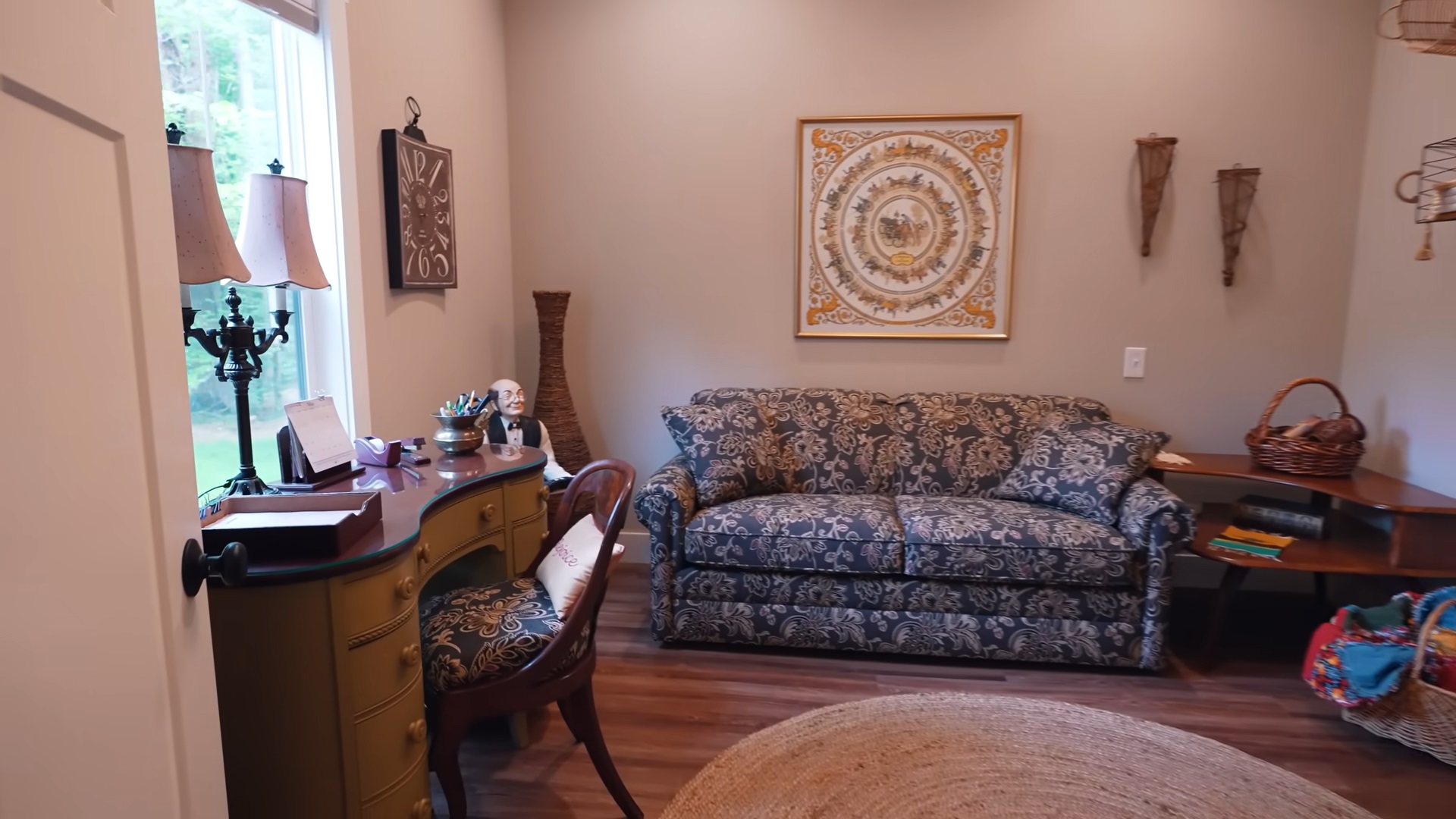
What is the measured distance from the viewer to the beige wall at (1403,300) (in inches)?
108

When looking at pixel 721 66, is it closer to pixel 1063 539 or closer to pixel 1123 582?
pixel 1063 539

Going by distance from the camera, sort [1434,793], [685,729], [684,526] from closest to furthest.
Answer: [1434,793]
[685,729]
[684,526]

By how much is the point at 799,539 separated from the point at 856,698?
55 cm

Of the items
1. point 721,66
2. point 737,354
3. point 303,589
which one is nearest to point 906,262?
point 737,354

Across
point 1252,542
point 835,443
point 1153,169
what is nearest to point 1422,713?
point 1252,542

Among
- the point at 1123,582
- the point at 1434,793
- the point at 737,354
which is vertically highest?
the point at 737,354

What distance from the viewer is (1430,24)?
6.28 feet

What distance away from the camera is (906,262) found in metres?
3.52

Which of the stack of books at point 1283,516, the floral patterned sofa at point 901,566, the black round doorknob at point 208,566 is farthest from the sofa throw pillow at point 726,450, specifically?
the black round doorknob at point 208,566

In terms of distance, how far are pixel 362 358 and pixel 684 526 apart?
3.97ft

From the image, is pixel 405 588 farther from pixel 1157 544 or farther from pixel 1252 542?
pixel 1252 542

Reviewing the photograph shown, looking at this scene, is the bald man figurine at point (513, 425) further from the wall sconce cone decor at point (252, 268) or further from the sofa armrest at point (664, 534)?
the wall sconce cone decor at point (252, 268)

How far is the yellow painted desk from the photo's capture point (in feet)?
4.58

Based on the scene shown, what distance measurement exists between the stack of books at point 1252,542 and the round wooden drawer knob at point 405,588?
2.66 meters
